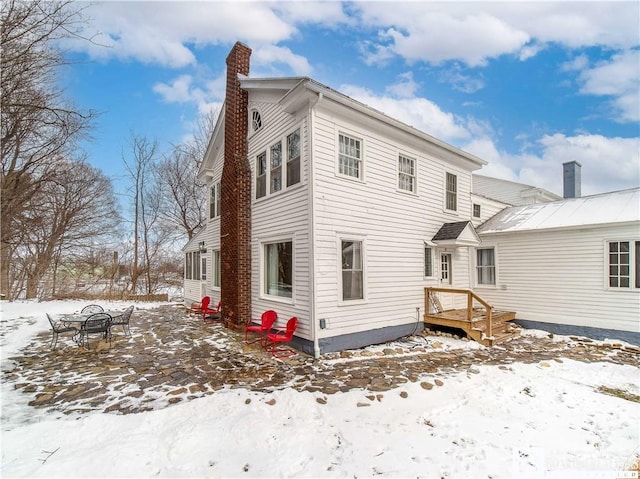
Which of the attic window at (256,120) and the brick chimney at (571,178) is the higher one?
the attic window at (256,120)

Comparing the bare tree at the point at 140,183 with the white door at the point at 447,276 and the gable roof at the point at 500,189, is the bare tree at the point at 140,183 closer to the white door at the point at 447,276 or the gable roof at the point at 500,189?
the white door at the point at 447,276

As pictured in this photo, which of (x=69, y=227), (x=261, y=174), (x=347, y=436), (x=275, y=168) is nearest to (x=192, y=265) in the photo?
(x=261, y=174)

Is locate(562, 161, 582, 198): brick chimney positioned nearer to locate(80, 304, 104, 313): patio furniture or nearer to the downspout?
the downspout

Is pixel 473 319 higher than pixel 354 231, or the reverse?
pixel 354 231

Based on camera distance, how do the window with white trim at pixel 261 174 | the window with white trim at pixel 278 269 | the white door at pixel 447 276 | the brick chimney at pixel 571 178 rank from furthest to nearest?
1. the brick chimney at pixel 571 178
2. the white door at pixel 447 276
3. the window with white trim at pixel 261 174
4. the window with white trim at pixel 278 269

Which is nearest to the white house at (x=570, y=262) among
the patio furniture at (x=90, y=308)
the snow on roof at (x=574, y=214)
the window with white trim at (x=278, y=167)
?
the snow on roof at (x=574, y=214)

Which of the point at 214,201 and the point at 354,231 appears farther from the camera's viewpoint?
the point at 214,201

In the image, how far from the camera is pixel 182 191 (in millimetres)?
24109

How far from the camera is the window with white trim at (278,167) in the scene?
8109 millimetres

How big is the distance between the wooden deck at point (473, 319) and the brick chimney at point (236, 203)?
573 centimetres

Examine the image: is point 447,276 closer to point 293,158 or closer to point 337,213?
point 337,213

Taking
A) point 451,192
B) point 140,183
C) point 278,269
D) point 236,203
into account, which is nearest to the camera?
point 278,269

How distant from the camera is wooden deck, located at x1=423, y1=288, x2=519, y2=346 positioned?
8555mm

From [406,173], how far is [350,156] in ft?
7.64
